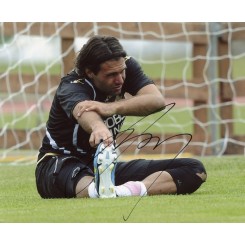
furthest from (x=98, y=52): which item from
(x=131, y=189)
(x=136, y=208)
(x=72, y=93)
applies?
(x=136, y=208)

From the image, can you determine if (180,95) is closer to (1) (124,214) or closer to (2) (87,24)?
(2) (87,24)

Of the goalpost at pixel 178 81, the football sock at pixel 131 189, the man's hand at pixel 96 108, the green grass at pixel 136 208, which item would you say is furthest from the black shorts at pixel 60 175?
the goalpost at pixel 178 81

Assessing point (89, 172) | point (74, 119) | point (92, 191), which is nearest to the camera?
point (92, 191)

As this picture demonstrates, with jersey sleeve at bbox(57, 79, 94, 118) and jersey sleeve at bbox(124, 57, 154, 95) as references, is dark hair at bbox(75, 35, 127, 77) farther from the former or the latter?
jersey sleeve at bbox(124, 57, 154, 95)

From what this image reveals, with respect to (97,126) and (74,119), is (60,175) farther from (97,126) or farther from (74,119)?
(97,126)

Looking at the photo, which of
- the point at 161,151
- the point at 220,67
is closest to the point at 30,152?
the point at 161,151

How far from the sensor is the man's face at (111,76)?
20.9 feet

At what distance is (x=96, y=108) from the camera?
6.21 metres

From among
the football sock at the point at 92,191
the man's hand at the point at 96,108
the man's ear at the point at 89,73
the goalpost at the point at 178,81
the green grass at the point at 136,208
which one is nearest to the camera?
the green grass at the point at 136,208

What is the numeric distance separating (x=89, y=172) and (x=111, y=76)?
2.10ft

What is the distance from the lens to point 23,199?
6.86 metres

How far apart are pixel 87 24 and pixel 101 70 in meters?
6.00

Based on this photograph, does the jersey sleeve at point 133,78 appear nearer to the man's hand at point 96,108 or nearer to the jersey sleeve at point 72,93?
the jersey sleeve at point 72,93

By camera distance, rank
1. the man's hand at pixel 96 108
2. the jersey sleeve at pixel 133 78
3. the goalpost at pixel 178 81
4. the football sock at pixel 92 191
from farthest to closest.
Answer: the goalpost at pixel 178 81 < the jersey sleeve at pixel 133 78 < the football sock at pixel 92 191 < the man's hand at pixel 96 108
